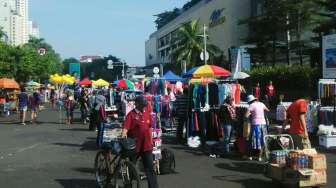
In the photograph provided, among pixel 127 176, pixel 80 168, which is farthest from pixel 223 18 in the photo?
pixel 127 176

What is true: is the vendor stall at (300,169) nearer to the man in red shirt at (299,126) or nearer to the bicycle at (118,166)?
the man in red shirt at (299,126)

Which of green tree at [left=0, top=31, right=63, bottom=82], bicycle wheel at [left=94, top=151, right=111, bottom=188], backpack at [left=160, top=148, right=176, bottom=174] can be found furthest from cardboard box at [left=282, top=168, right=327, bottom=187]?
green tree at [left=0, top=31, right=63, bottom=82]

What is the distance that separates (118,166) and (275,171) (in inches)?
114

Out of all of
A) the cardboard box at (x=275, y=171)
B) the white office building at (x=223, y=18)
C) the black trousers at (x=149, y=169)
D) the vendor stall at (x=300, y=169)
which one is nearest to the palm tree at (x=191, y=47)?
the white office building at (x=223, y=18)

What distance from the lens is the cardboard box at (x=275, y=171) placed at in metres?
9.64

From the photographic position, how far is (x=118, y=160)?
892 cm

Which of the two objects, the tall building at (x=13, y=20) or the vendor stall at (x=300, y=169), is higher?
the tall building at (x=13, y=20)

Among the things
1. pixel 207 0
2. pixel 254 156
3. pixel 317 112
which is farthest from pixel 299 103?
pixel 207 0

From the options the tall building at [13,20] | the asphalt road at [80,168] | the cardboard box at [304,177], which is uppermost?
the tall building at [13,20]

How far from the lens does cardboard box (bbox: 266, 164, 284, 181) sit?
964cm

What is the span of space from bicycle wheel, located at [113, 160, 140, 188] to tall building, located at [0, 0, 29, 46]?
103450 millimetres

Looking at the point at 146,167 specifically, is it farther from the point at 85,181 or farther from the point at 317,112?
A: the point at 317,112

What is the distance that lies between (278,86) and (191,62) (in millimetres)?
38400

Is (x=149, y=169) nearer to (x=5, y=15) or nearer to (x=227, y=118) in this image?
(x=227, y=118)
